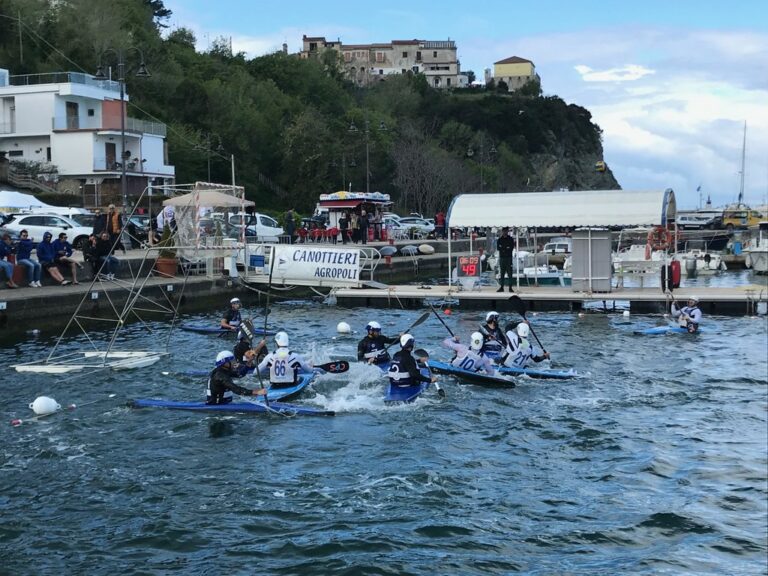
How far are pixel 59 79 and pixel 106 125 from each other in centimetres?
446

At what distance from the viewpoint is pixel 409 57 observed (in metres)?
174

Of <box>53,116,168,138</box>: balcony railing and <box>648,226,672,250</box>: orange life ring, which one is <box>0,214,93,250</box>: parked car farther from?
<box>53,116,168,138</box>: balcony railing

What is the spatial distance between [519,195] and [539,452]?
66.3ft

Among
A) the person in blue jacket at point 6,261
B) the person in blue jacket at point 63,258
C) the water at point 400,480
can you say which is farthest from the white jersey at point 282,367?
the person in blue jacket at point 63,258

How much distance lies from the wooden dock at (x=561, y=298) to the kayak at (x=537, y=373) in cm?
1139

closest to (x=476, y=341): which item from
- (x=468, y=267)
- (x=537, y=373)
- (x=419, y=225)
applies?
(x=537, y=373)

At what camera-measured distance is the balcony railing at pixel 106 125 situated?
6109cm

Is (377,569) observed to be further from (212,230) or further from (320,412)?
(212,230)

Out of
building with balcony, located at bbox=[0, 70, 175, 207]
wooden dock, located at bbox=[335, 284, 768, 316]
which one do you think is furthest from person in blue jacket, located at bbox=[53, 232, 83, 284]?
building with balcony, located at bbox=[0, 70, 175, 207]

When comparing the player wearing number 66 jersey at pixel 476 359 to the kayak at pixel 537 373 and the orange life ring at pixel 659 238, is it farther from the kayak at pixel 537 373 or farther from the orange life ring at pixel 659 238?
the orange life ring at pixel 659 238

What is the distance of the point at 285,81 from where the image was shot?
97.8 metres

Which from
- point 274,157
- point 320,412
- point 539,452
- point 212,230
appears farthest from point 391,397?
point 274,157

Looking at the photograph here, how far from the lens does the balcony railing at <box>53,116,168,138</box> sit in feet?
200

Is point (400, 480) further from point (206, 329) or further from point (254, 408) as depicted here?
point (206, 329)
